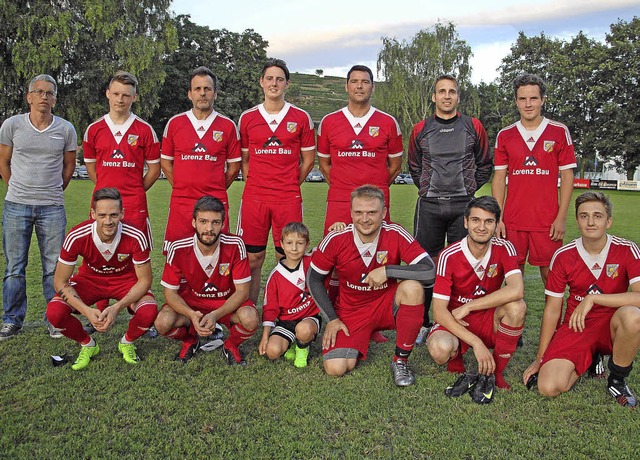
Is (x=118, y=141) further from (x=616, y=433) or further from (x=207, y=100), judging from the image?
(x=616, y=433)

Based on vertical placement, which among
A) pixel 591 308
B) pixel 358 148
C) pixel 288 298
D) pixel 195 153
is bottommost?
pixel 288 298

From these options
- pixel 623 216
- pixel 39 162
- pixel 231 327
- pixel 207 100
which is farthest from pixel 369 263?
pixel 623 216

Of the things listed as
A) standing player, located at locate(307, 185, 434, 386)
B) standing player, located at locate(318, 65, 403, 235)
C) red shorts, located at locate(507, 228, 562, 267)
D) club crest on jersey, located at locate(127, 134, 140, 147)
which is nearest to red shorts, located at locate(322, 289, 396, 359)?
standing player, located at locate(307, 185, 434, 386)

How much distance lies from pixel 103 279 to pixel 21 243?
88 cm

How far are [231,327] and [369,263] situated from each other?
1.14 m

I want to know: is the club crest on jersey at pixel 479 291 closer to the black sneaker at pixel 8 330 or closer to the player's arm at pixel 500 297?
the player's arm at pixel 500 297

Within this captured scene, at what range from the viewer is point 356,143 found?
4598mm

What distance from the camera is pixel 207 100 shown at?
4555 mm

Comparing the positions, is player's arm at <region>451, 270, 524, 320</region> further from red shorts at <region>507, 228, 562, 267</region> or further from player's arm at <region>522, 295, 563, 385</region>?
red shorts at <region>507, 228, 562, 267</region>

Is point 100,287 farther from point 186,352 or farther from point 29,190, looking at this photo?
point 29,190

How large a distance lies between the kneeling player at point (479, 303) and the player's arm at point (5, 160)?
3627mm

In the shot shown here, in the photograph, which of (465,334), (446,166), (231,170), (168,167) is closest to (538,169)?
(446,166)

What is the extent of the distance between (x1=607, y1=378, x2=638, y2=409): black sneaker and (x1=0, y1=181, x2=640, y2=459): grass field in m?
0.06

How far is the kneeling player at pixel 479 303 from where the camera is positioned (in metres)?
3.36
